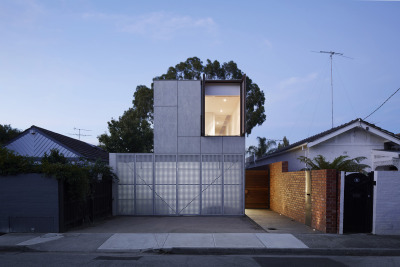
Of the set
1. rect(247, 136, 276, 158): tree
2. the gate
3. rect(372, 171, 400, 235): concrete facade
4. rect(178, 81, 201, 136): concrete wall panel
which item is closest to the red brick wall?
the gate

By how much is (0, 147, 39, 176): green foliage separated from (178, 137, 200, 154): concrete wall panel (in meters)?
6.14

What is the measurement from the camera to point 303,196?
39.4 feet

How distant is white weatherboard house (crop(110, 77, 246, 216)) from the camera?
14.4 m

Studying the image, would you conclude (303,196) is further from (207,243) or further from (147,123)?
(147,123)

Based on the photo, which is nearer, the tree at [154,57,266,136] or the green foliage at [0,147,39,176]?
the green foliage at [0,147,39,176]

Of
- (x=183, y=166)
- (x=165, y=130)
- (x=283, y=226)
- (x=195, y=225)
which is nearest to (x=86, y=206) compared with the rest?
(x=195, y=225)

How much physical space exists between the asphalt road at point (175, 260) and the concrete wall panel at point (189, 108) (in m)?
7.57

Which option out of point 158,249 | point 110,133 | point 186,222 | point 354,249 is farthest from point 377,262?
point 110,133

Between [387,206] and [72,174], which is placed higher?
[72,174]

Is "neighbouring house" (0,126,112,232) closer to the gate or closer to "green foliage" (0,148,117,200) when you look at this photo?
"green foliage" (0,148,117,200)

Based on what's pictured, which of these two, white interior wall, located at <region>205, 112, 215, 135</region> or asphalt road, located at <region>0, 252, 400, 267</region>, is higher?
white interior wall, located at <region>205, 112, 215, 135</region>

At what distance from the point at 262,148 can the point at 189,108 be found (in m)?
26.8

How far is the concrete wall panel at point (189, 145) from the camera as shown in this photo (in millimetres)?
14547

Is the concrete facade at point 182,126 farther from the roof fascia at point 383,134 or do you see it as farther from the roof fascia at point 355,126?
the roof fascia at point 383,134
